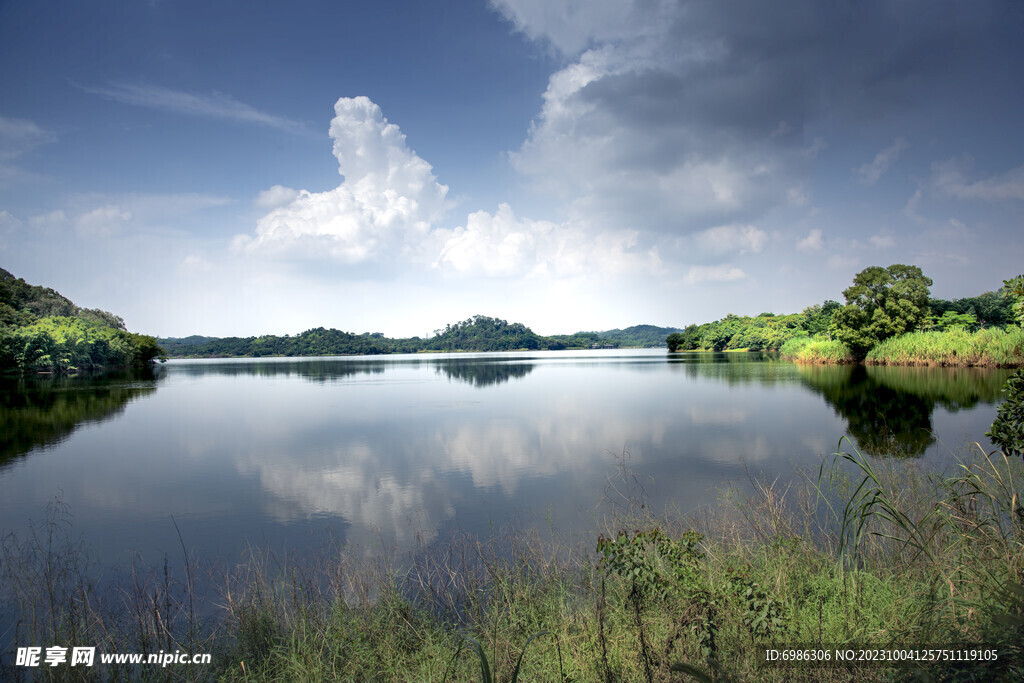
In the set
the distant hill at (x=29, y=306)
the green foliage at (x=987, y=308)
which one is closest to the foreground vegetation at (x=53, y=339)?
the distant hill at (x=29, y=306)

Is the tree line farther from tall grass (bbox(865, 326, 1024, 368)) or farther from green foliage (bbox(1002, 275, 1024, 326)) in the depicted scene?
green foliage (bbox(1002, 275, 1024, 326))

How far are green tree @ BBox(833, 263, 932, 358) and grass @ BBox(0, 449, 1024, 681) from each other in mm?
40251

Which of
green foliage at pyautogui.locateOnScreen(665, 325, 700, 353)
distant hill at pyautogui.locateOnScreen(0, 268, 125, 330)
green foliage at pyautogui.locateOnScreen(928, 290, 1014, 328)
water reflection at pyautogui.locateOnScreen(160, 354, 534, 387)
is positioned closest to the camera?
water reflection at pyautogui.locateOnScreen(160, 354, 534, 387)

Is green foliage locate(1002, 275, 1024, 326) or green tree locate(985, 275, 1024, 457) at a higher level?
green foliage locate(1002, 275, 1024, 326)

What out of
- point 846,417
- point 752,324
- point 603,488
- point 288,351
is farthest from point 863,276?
point 288,351

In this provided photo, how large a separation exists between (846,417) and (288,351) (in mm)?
157142

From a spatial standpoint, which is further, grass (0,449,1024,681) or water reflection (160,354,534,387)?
water reflection (160,354,534,387)

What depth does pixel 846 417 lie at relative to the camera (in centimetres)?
1634

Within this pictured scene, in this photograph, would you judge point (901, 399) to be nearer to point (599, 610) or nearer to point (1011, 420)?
point (1011, 420)

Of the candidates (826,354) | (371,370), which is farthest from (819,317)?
(371,370)

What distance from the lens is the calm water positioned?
8.39m

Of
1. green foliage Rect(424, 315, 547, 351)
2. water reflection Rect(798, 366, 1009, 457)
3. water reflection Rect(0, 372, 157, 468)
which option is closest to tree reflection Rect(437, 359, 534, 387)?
water reflection Rect(0, 372, 157, 468)

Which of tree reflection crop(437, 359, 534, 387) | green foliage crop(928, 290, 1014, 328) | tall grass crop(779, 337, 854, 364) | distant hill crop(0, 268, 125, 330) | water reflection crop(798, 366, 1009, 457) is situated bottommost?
tree reflection crop(437, 359, 534, 387)

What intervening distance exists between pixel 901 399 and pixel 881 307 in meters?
25.4
